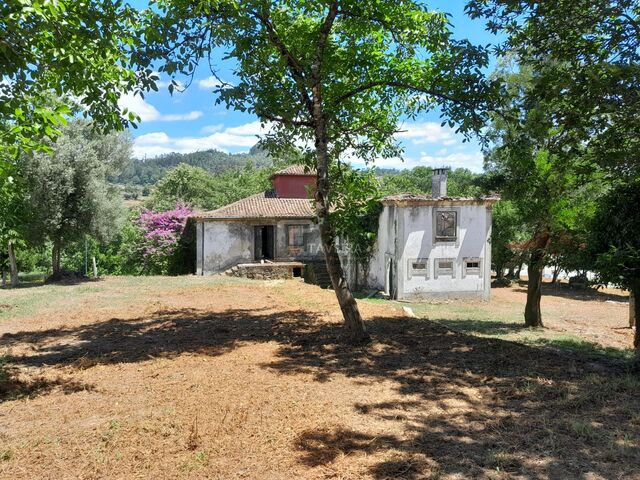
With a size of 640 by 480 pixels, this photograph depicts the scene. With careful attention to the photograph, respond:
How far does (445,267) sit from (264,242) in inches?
443

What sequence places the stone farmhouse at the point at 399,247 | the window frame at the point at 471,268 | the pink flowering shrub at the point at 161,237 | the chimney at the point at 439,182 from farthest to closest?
1. the pink flowering shrub at the point at 161,237
2. the chimney at the point at 439,182
3. the window frame at the point at 471,268
4. the stone farmhouse at the point at 399,247

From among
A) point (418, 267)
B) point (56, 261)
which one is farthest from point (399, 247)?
point (56, 261)

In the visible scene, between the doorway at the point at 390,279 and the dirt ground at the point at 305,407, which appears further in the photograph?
the doorway at the point at 390,279

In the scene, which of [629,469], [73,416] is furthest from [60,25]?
[629,469]

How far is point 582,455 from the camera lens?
154 inches

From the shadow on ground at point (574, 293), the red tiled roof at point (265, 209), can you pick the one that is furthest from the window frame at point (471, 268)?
the red tiled roof at point (265, 209)

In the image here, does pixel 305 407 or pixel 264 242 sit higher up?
pixel 264 242

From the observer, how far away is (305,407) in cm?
511

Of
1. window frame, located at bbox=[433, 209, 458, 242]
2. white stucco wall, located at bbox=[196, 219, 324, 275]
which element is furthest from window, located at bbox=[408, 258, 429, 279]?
white stucco wall, located at bbox=[196, 219, 324, 275]

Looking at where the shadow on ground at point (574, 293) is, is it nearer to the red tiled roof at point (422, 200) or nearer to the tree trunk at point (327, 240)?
the red tiled roof at point (422, 200)

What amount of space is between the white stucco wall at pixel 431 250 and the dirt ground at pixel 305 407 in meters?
14.6

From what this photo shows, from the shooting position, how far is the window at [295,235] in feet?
94.7

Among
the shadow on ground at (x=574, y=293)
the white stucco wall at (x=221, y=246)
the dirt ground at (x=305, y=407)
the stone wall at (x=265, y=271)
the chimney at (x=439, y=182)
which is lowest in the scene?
the shadow on ground at (x=574, y=293)

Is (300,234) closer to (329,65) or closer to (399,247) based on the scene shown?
(399,247)
